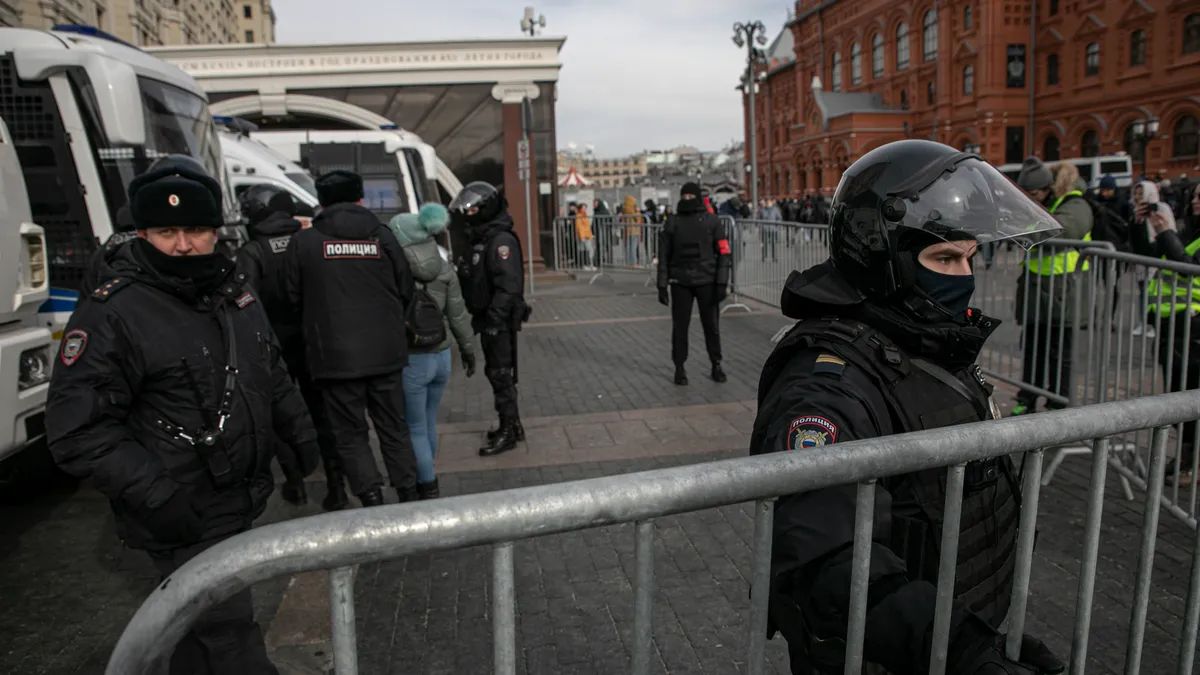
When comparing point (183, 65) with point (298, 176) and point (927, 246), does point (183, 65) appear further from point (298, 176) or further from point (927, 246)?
point (927, 246)

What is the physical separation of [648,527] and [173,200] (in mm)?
2281

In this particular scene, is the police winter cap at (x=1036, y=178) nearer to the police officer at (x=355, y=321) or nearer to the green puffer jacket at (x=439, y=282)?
the green puffer jacket at (x=439, y=282)

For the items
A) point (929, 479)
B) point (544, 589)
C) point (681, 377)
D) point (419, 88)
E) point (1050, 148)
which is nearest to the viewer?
point (929, 479)

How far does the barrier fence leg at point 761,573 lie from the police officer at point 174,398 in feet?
5.78

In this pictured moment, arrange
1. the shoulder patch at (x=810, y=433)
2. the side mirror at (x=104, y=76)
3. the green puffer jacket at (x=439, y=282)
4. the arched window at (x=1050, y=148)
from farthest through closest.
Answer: the arched window at (x=1050, y=148)
the side mirror at (x=104, y=76)
the green puffer jacket at (x=439, y=282)
the shoulder patch at (x=810, y=433)

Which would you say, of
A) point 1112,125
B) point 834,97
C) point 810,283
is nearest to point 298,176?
point 810,283

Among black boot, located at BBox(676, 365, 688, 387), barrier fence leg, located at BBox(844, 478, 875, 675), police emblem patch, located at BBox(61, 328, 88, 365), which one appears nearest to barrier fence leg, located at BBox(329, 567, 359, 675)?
barrier fence leg, located at BBox(844, 478, 875, 675)

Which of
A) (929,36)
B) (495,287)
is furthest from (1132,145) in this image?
(495,287)

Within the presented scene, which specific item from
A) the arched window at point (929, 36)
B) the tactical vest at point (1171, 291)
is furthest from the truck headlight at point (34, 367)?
the arched window at point (929, 36)

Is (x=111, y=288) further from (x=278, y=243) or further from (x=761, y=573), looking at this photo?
(x=278, y=243)

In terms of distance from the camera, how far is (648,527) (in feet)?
4.32

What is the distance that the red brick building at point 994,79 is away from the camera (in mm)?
35969

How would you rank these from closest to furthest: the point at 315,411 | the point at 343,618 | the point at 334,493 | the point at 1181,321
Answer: the point at 343,618 → the point at 1181,321 → the point at 334,493 → the point at 315,411

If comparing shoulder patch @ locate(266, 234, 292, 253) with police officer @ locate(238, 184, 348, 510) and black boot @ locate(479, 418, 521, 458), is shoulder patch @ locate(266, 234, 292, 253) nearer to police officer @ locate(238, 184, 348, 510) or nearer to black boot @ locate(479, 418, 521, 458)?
police officer @ locate(238, 184, 348, 510)
